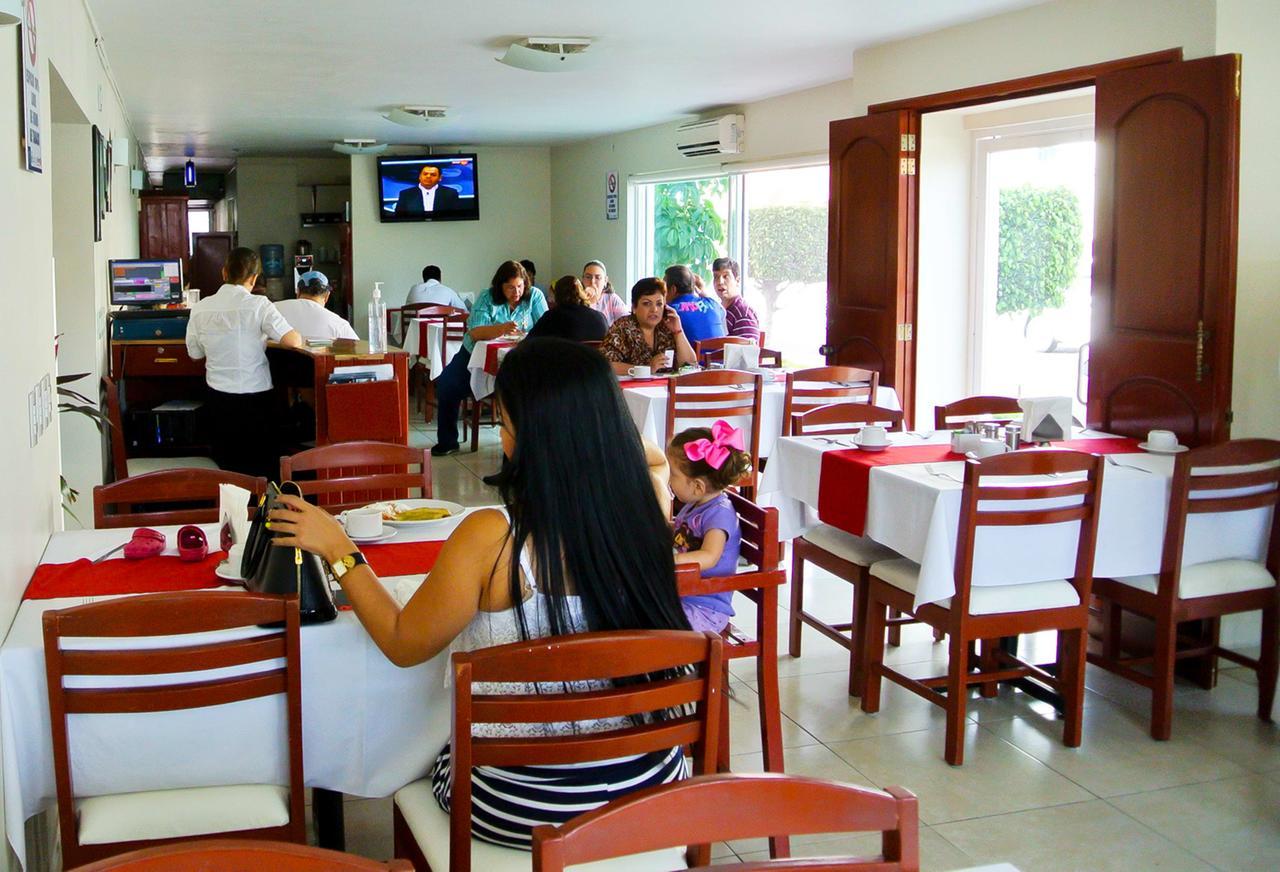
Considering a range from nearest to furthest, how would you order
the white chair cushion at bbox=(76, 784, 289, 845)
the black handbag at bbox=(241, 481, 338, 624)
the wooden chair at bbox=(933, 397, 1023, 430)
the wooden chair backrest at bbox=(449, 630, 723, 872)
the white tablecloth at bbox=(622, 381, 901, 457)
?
the wooden chair backrest at bbox=(449, 630, 723, 872)
the white chair cushion at bbox=(76, 784, 289, 845)
the black handbag at bbox=(241, 481, 338, 624)
the wooden chair at bbox=(933, 397, 1023, 430)
the white tablecloth at bbox=(622, 381, 901, 457)

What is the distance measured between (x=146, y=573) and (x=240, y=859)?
165 centimetres

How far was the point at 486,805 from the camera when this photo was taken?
77.6 inches

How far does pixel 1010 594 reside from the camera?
11.4ft

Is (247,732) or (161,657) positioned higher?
(161,657)

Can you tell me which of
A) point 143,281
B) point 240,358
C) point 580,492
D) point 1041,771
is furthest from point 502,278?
point 580,492

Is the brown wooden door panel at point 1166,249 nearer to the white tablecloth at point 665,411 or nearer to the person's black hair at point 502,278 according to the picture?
the white tablecloth at point 665,411

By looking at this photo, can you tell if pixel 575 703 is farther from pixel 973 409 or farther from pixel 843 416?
pixel 973 409

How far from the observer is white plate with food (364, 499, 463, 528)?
2.98m

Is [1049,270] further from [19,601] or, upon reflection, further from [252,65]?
[19,601]

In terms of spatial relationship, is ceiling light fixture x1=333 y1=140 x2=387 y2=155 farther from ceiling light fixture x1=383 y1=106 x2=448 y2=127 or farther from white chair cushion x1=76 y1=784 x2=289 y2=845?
white chair cushion x1=76 y1=784 x2=289 y2=845

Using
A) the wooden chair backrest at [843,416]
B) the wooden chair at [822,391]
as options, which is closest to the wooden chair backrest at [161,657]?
the wooden chair backrest at [843,416]

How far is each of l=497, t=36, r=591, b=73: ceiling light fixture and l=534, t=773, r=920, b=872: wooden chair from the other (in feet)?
17.9

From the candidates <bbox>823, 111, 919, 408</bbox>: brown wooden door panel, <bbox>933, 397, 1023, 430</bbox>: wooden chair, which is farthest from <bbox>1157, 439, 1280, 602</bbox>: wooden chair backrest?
<bbox>823, 111, 919, 408</bbox>: brown wooden door panel

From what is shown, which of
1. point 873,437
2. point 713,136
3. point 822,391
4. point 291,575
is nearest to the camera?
point 291,575
